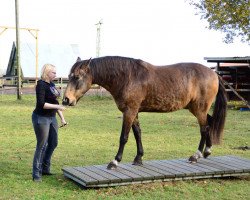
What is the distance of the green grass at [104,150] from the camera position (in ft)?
22.5

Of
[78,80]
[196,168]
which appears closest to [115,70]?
[78,80]

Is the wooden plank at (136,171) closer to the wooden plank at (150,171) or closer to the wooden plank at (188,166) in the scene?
the wooden plank at (150,171)

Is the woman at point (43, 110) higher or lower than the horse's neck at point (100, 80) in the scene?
lower

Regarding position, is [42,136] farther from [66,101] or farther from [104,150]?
[104,150]

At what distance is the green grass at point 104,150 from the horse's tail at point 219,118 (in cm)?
92

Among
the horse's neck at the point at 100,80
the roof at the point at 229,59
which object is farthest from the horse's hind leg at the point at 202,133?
the roof at the point at 229,59

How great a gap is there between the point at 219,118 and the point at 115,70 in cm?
235

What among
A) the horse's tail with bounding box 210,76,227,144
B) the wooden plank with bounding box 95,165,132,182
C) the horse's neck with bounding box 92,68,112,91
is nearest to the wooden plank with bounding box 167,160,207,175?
the horse's tail with bounding box 210,76,227,144

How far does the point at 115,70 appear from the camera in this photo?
744cm

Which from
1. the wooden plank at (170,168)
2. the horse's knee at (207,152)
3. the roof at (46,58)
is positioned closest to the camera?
the wooden plank at (170,168)

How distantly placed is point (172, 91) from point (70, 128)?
309 inches

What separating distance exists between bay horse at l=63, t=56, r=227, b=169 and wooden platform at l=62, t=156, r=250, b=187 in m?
0.24

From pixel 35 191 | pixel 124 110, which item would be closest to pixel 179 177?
pixel 124 110

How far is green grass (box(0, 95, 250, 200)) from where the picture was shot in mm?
6859
